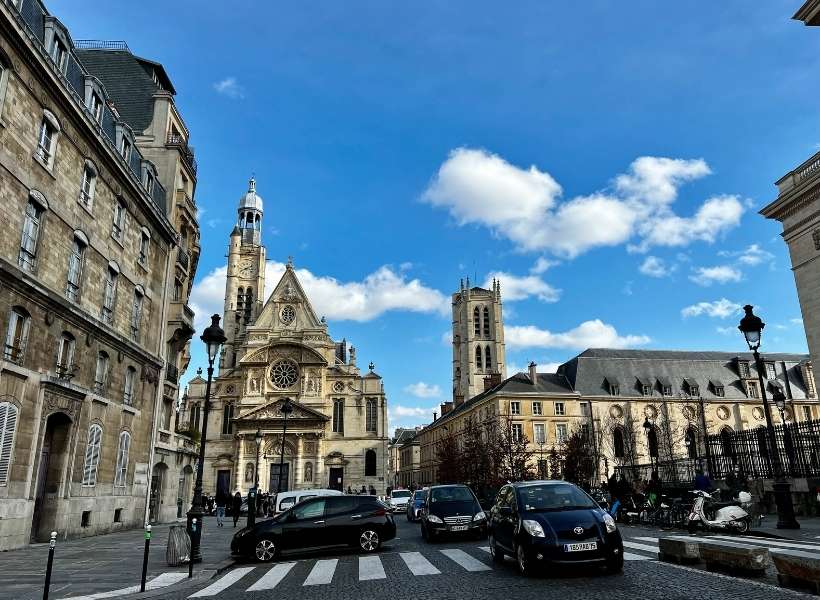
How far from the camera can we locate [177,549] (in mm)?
11484

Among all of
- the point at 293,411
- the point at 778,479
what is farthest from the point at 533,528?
the point at 293,411

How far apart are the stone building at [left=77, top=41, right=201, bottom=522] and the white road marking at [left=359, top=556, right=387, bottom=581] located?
16.5 meters

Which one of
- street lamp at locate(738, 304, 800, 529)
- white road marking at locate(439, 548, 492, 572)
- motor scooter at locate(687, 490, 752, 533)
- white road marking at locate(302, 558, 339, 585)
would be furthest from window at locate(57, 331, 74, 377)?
street lamp at locate(738, 304, 800, 529)

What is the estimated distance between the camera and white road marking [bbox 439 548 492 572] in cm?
928

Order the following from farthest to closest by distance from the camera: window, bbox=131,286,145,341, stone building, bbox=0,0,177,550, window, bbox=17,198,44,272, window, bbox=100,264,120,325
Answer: window, bbox=131,286,145,341
window, bbox=100,264,120,325
window, bbox=17,198,44,272
stone building, bbox=0,0,177,550

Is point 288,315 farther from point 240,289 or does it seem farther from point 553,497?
point 553,497

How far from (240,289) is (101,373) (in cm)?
4948

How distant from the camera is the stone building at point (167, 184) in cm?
2623

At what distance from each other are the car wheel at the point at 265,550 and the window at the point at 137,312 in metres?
12.9

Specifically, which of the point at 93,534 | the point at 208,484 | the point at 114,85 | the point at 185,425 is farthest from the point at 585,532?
the point at 185,425

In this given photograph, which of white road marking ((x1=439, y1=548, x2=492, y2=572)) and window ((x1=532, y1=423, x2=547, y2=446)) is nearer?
white road marking ((x1=439, y1=548, x2=492, y2=572))

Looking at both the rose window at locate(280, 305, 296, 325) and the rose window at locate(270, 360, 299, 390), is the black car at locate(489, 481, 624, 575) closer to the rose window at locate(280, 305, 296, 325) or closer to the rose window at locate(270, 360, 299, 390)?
the rose window at locate(270, 360, 299, 390)

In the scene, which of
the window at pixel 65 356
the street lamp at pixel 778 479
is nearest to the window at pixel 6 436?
the window at pixel 65 356

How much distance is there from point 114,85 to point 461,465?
3806 centimetres
